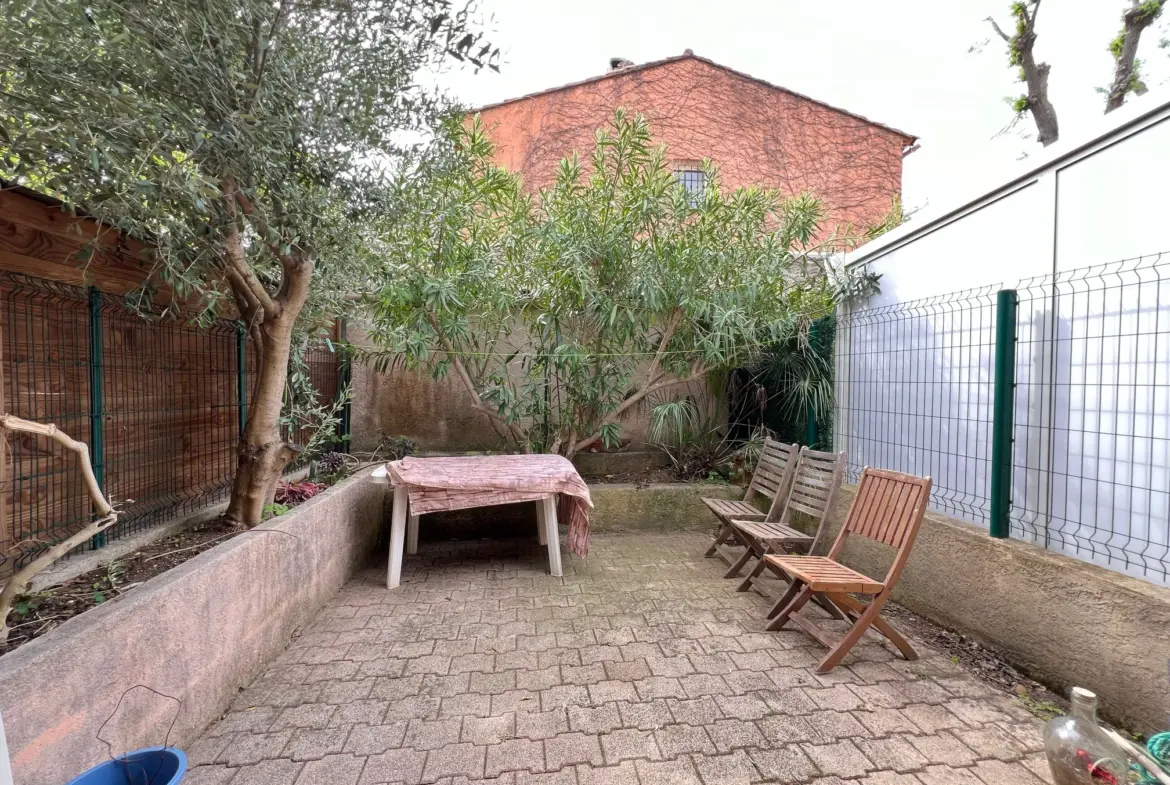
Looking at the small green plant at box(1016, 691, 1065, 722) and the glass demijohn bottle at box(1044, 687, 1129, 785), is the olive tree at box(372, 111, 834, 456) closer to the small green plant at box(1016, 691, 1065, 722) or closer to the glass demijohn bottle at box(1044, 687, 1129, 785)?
the small green plant at box(1016, 691, 1065, 722)

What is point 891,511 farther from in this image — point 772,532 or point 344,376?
point 344,376

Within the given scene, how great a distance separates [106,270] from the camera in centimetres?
261

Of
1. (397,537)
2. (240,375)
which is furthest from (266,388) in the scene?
(397,537)

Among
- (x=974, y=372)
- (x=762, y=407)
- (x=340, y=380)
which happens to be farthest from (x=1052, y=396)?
(x=340, y=380)

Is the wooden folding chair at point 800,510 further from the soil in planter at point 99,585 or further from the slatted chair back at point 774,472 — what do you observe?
the soil in planter at point 99,585

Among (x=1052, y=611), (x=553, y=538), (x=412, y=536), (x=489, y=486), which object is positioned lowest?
(x=412, y=536)

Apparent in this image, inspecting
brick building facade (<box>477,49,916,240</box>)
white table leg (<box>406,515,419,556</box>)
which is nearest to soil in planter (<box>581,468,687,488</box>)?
white table leg (<box>406,515,419,556</box>)

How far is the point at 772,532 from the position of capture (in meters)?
3.35

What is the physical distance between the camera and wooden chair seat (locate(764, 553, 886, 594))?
245 cm

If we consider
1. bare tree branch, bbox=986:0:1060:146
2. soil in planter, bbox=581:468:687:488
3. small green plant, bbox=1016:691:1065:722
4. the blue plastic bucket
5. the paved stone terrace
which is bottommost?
the paved stone terrace

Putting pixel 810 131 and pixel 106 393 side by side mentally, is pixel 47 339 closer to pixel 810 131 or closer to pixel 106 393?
pixel 106 393

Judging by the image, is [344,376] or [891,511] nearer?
[891,511]

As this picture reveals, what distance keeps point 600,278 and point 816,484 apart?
2.39 metres

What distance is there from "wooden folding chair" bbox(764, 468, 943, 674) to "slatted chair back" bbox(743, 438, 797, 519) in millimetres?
780
